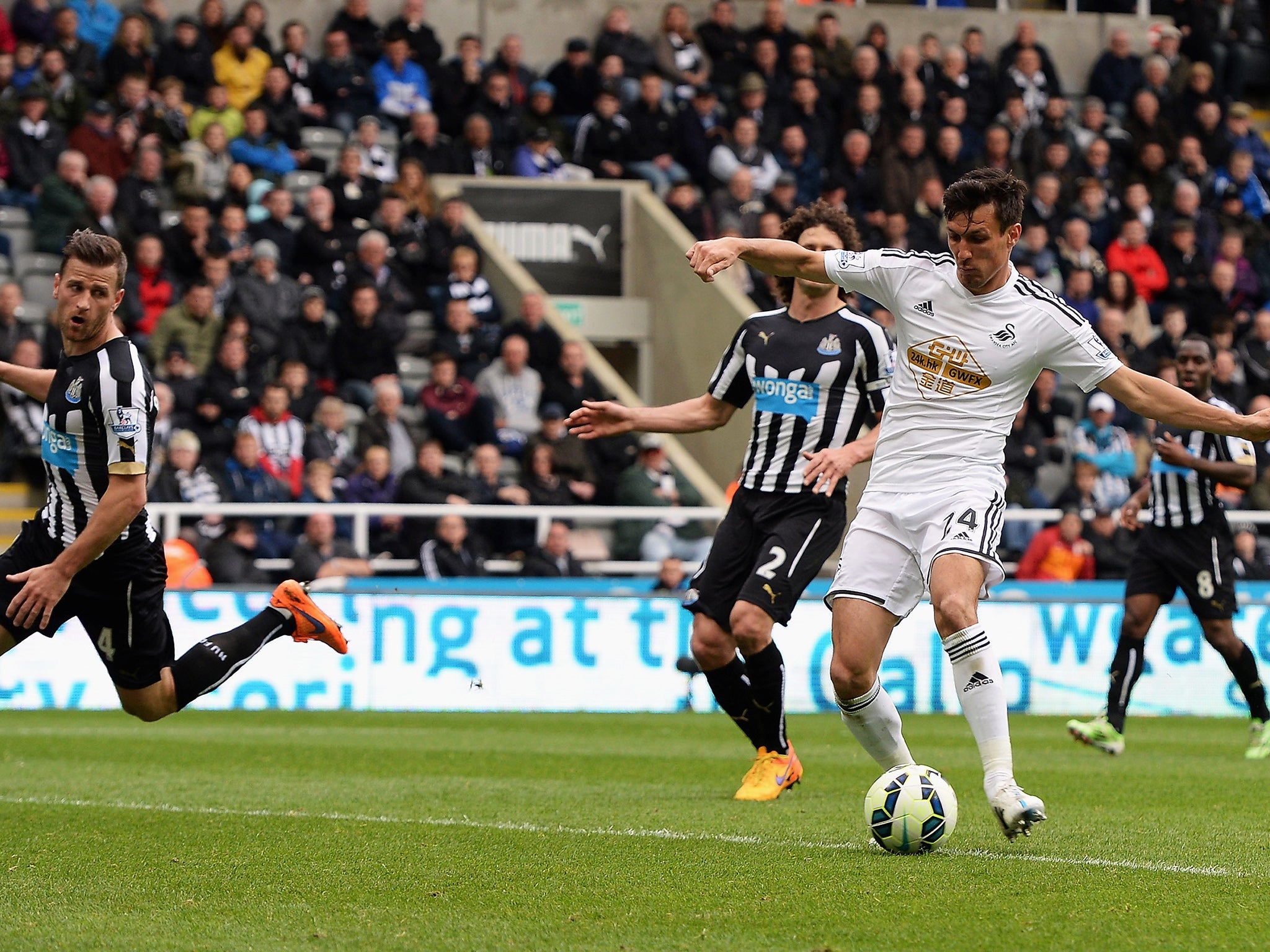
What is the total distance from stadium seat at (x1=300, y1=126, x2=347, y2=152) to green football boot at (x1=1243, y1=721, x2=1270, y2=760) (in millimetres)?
12096

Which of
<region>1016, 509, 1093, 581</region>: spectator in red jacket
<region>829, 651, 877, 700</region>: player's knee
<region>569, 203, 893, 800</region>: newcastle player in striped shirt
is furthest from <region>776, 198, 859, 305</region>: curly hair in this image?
<region>1016, 509, 1093, 581</region>: spectator in red jacket

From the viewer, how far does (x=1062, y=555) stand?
Answer: 1584 cm

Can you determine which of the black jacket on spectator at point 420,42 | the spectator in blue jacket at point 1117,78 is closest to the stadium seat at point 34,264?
the black jacket on spectator at point 420,42

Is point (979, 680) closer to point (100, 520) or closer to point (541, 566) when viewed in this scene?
point (100, 520)

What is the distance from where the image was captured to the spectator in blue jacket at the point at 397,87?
63.8 ft

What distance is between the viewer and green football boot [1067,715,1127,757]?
10.3 metres

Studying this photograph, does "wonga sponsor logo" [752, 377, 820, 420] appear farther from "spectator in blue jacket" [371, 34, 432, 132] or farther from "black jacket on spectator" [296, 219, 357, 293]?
"spectator in blue jacket" [371, 34, 432, 132]

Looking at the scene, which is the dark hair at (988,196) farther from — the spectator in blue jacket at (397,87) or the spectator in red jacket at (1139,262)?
the spectator in red jacket at (1139,262)

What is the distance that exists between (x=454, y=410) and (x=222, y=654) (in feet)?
31.5

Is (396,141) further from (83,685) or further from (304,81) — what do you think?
(83,685)

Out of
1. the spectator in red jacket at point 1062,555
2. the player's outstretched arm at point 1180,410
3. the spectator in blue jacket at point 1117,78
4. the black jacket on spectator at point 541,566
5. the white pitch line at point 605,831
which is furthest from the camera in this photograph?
the spectator in blue jacket at point 1117,78

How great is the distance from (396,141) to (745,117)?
3959 mm

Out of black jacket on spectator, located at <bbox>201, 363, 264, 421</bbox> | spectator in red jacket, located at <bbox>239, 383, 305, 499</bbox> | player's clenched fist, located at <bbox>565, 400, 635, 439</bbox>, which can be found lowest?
spectator in red jacket, located at <bbox>239, 383, 305, 499</bbox>

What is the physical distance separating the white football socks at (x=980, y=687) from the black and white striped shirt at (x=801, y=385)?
1.89 metres
